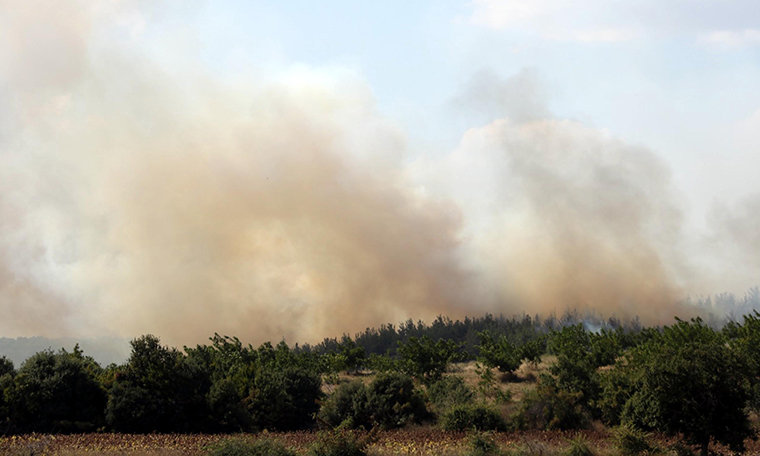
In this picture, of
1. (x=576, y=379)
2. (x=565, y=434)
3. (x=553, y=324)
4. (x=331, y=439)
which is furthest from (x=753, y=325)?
(x=553, y=324)

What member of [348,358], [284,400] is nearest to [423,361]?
[348,358]

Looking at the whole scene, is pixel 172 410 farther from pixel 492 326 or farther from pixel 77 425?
pixel 492 326

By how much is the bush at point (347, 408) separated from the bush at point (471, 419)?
480 centimetres

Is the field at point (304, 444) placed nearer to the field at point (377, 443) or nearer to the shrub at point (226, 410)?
the field at point (377, 443)

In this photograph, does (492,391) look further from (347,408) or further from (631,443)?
(631,443)

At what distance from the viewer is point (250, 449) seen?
2431 centimetres

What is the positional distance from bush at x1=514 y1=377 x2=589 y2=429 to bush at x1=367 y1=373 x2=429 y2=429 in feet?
19.9

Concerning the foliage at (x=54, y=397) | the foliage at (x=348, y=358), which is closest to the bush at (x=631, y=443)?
the foliage at (x=54, y=397)

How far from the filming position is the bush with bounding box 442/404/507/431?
35188 millimetres

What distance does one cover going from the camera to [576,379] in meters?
39.4

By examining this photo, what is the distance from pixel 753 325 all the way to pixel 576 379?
864 inches

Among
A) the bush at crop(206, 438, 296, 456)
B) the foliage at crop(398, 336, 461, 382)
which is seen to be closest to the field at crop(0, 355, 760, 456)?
the bush at crop(206, 438, 296, 456)

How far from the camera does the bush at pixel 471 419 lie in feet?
115

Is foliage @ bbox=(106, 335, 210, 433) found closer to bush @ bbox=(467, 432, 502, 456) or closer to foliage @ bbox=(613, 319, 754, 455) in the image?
bush @ bbox=(467, 432, 502, 456)
